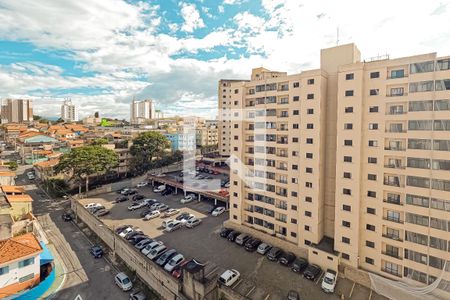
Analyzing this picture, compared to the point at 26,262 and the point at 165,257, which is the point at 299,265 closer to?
the point at 165,257

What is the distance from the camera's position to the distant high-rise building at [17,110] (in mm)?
150750

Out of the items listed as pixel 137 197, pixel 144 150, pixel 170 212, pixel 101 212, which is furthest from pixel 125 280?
pixel 144 150

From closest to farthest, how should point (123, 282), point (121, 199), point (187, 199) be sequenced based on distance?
point (123, 282), point (187, 199), point (121, 199)

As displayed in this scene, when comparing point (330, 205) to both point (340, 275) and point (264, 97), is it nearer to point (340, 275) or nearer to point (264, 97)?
point (340, 275)

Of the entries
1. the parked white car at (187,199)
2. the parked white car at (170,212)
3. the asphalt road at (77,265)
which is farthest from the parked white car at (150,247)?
the parked white car at (187,199)

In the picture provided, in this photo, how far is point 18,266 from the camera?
21469mm

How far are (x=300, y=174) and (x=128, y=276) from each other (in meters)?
21.2

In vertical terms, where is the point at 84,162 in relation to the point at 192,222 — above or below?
above

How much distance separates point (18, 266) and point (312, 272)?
26.9 meters

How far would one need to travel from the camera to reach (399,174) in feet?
67.7

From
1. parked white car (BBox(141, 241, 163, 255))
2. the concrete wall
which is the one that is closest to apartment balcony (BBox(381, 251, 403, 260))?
the concrete wall

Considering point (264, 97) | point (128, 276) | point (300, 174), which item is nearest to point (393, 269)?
point (300, 174)

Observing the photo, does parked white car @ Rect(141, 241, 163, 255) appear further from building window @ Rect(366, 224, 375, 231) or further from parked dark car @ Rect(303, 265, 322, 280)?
building window @ Rect(366, 224, 375, 231)

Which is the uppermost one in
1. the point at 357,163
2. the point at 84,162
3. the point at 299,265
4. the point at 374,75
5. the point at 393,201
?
the point at 374,75
